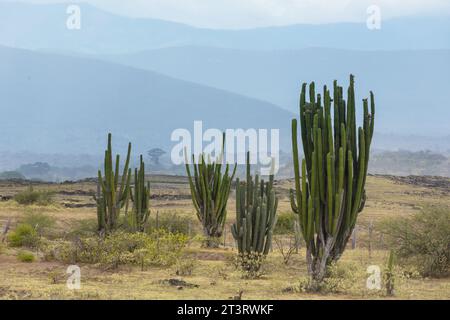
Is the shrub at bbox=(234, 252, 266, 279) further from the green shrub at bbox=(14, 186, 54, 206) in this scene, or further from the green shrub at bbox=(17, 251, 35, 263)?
the green shrub at bbox=(14, 186, 54, 206)

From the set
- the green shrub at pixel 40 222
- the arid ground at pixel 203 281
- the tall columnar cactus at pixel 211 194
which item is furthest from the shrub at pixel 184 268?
the green shrub at pixel 40 222

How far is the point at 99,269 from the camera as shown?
61.4 feet

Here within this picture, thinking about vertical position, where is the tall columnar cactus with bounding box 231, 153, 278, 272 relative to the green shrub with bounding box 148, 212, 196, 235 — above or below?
above

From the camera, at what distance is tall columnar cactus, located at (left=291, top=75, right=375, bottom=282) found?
14.5 m

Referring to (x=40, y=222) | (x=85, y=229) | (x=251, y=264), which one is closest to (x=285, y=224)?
(x=85, y=229)

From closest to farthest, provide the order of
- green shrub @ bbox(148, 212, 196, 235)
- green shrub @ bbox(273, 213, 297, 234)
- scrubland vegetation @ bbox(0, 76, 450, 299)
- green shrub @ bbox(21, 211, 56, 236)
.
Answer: scrubland vegetation @ bbox(0, 76, 450, 299), green shrub @ bbox(21, 211, 56, 236), green shrub @ bbox(148, 212, 196, 235), green shrub @ bbox(273, 213, 297, 234)

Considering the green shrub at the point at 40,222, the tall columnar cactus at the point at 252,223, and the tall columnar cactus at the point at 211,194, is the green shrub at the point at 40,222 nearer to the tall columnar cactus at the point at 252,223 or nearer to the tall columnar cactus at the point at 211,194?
the tall columnar cactus at the point at 211,194

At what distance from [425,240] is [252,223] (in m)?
4.00

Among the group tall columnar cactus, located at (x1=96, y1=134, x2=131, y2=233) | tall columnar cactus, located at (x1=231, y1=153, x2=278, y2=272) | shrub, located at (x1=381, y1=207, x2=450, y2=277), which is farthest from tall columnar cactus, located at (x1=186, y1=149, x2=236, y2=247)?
shrub, located at (x1=381, y1=207, x2=450, y2=277)

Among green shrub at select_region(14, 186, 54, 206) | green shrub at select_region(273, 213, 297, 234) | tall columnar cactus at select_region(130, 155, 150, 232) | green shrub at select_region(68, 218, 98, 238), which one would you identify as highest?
tall columnar cactus at select_region(130, 155, 150, 232)

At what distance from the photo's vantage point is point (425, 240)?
60.6 ft

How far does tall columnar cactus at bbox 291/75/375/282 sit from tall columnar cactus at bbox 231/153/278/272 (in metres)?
2.95

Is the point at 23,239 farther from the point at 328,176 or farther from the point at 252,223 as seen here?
the point at 328,176

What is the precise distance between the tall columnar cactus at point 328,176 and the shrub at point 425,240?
3.68 m
